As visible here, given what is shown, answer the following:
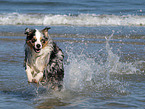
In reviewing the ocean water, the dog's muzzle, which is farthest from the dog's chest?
the ocean water

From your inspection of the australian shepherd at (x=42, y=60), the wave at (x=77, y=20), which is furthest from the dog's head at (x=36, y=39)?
the wave at (x=77, y=20)

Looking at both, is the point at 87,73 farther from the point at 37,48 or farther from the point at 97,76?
the point at 37,48

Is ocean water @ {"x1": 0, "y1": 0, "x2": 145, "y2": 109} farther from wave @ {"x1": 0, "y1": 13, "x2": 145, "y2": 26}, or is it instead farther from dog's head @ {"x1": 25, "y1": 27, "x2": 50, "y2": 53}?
dog's head @ {"x1": 25, "y1": 27, "x2": 50, "y2": 53}

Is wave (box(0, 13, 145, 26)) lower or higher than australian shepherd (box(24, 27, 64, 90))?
higher

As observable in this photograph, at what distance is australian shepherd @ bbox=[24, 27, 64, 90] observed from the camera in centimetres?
482

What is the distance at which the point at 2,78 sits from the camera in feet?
21.9

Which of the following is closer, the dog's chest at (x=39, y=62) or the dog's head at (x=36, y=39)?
the dog's head at (x=36, y=39)

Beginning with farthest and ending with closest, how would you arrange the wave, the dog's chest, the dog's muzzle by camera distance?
1. the wave
2. the dog's chest
3. the dog's muzzle

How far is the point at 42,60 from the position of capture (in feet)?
16.7

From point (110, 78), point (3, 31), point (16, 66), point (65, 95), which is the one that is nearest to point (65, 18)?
point (3, 31)

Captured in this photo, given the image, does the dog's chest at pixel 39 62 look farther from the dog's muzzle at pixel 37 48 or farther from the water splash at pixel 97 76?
the water splash at pixel 97 76

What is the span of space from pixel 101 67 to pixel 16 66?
2083mm

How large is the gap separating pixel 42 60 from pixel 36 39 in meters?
0.46

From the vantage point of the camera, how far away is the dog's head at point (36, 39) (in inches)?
187
